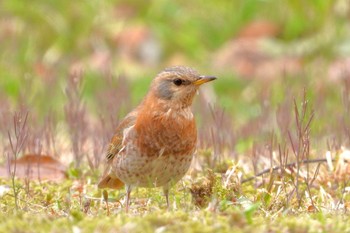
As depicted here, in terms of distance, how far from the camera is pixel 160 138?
5.36 m

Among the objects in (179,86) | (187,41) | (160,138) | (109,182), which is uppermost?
(187,41)

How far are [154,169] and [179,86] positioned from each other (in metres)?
0.69

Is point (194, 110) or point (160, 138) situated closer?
point (160, 138)

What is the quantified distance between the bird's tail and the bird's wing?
0.44 feet

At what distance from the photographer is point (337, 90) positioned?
37.1 feet

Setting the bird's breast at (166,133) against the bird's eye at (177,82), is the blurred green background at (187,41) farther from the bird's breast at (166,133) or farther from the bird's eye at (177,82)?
the bird's breast at (166,133)

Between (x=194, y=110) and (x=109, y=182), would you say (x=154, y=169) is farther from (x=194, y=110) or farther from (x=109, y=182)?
(x=194, y=110)

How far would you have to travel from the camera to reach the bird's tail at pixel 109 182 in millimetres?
5883

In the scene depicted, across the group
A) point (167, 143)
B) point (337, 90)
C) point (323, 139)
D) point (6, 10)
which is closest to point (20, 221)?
point (167, 143)

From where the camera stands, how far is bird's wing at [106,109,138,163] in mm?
5730

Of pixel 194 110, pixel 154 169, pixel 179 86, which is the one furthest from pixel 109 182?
pixel 194 110

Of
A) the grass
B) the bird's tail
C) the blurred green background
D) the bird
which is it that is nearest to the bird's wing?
the bird

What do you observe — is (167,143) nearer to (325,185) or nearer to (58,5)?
(325,185)

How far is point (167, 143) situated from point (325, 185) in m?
1.24
